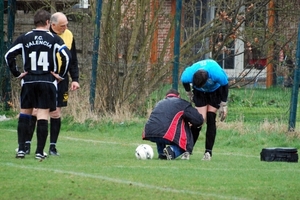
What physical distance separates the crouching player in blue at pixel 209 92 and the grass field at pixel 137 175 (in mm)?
441

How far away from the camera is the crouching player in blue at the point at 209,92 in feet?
42.1

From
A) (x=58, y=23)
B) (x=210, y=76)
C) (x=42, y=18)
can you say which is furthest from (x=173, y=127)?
(x=42, y=18)

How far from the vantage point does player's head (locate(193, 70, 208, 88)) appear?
1251cm

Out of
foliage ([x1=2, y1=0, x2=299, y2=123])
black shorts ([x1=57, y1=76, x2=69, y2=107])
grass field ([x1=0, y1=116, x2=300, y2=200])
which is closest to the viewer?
grass field ([x1=0, y1=116, x2=300, y2=200])

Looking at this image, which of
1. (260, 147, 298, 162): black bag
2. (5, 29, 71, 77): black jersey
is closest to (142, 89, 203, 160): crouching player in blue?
(260, 147, 298, 162): black bag

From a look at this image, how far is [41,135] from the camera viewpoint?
1216cm

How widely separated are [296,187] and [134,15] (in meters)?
11.2

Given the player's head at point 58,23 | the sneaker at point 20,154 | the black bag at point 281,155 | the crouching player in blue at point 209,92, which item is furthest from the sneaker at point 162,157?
the player's head at point 58,23

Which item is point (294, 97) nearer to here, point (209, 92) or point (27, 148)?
point (209, 92)

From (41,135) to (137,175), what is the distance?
84.3 inches

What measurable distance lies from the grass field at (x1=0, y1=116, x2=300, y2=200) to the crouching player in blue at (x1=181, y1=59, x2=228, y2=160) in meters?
0.44

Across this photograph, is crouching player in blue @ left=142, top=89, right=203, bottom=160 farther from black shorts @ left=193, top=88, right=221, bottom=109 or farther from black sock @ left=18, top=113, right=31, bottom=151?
black sock @ left=18, top=113, right=31, bottom=151

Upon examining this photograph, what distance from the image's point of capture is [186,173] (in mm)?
10758

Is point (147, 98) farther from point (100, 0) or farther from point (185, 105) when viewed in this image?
point (185, 105)
